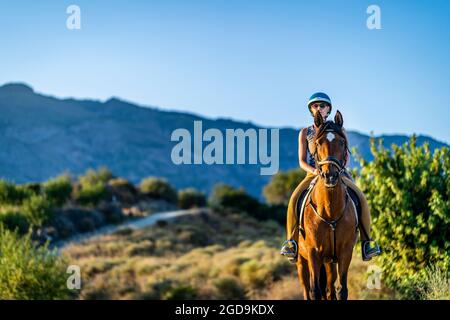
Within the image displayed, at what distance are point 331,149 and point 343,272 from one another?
4.66ft

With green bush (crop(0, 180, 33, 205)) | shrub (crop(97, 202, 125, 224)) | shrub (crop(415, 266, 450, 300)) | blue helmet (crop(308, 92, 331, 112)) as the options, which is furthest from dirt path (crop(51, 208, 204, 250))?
blue helmet (crop(308, 92, 331, 112))

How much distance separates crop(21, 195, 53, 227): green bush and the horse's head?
35.2 m

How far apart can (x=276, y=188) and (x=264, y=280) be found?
59.8 meters

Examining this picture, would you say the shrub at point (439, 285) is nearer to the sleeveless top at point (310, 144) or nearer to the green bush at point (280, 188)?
the sleeveless top at point (310, 144)

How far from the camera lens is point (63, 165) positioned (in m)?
194

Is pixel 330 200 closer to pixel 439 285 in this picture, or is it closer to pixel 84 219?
pixel 439 285

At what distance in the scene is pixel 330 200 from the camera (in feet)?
19.6

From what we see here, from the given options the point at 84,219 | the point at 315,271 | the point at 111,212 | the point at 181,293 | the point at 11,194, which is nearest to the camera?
the point at 315,271

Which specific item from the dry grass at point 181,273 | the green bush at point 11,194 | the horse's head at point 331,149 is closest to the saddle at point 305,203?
the horse's head at point 331,149

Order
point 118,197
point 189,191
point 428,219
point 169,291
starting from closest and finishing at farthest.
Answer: point 428,219 → point 169,291 → point 118,197 → point 189,191

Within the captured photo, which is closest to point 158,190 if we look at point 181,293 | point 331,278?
point 181,293
